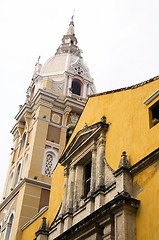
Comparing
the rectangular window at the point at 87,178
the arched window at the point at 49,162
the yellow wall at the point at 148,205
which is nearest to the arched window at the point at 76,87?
the arched window at the point at 49,162

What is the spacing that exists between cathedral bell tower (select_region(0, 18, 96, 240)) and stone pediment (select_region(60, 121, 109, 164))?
5.12 m

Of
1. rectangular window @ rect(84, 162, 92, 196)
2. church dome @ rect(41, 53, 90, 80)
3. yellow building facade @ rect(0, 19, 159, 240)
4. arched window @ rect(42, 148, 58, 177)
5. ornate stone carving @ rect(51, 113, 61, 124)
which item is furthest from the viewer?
church dome @ rect(41, 53, 90, 80)

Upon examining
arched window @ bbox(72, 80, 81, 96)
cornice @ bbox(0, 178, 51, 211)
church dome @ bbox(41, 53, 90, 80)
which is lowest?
cornice @ bbox(0, 178, 51, 211)

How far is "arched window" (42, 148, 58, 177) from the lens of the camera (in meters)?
21.8

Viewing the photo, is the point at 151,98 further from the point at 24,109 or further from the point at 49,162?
the point at 24,109

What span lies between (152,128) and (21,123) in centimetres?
1659

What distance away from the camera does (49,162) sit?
22281 mm

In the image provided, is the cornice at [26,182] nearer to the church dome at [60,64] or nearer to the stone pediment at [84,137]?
the stone pediment at [84,137]

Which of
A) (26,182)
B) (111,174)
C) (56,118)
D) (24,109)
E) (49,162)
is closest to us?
(111,174)

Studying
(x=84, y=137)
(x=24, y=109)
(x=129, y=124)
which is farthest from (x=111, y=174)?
(x=24, y=109)

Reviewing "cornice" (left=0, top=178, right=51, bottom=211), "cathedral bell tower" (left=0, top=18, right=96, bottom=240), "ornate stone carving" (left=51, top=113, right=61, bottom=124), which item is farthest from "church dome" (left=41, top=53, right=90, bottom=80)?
"cornice" (left=0, top=178, right=51, bottom=211)

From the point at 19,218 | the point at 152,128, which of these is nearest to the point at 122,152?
the point at 152,128

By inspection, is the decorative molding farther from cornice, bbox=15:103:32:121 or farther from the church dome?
the church dome

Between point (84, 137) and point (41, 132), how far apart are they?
8.23 metres
